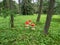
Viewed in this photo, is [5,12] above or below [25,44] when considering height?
above

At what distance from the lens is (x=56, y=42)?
748cm

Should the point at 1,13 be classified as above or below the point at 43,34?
above

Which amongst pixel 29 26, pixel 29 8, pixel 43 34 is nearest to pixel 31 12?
pixel 29 8

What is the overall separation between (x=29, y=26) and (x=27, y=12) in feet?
47.3

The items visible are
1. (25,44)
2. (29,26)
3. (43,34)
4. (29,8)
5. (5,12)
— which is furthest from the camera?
(29,8)

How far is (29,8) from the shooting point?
75.6 feet

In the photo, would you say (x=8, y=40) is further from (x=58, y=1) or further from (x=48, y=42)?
(x=58, y=1)

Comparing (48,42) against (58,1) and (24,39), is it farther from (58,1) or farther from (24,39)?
(58,1)

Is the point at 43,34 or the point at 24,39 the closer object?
the point at 24,39

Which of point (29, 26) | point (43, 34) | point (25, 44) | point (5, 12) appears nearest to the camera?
point (5, 12)

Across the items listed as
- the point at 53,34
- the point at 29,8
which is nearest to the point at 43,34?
the point at 53,34

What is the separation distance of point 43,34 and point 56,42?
3.37 feet

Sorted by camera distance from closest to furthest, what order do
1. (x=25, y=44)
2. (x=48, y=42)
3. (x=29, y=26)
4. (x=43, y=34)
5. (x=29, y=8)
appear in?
(x=25, y=44), (x=48, y=42), (x=43, y=34), (x=29, y=26), (x=29, y=8)

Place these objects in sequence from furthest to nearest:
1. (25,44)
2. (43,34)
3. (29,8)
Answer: (29,8) < (43,34) < (25,44)
